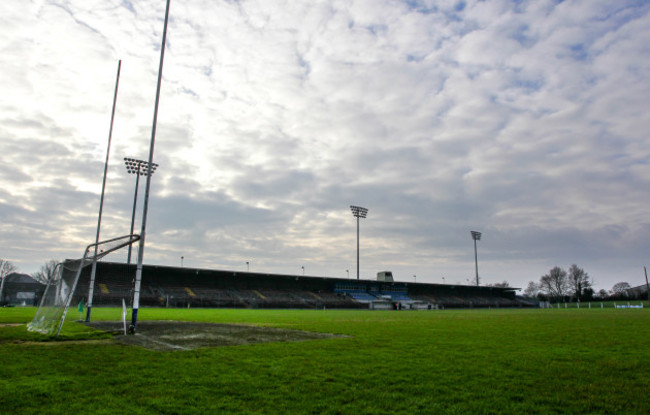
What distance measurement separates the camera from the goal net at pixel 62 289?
15965mm

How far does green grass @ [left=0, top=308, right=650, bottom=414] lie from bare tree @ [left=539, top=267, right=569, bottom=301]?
128485 mm

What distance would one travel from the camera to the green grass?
19.1ft

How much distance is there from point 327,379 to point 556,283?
138 meters

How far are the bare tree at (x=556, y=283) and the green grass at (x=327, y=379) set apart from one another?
128m

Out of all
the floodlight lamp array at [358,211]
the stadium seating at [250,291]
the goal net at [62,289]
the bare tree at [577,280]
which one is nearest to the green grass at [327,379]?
the goal net at [62,289]

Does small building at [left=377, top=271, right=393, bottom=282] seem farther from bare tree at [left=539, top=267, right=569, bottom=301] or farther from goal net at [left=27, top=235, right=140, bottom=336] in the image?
goal net at [left=27, top=235, right=140, bottom=336]

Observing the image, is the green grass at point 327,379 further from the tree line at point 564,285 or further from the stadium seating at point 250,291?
the tree line at point 564,285

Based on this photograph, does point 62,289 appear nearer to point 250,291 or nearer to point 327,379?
point 327,379

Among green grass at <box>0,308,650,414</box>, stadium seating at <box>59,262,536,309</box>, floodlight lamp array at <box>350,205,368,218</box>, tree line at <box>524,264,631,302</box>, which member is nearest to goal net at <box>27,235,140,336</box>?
green grass at <box>0,308,650,414</box>

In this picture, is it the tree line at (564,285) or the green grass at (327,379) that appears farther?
the tree line at (564,285)

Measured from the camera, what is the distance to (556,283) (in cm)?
12575

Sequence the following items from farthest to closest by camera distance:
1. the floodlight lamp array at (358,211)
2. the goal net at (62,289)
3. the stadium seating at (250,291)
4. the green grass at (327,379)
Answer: the floodlight lamp array at (358,211) < the stadium seating at (250,291) < the goal net at (62,289) < the green grass at (327,379)

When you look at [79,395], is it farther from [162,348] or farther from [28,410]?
[162,348]

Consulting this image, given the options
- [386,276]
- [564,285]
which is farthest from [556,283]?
[386,276]
